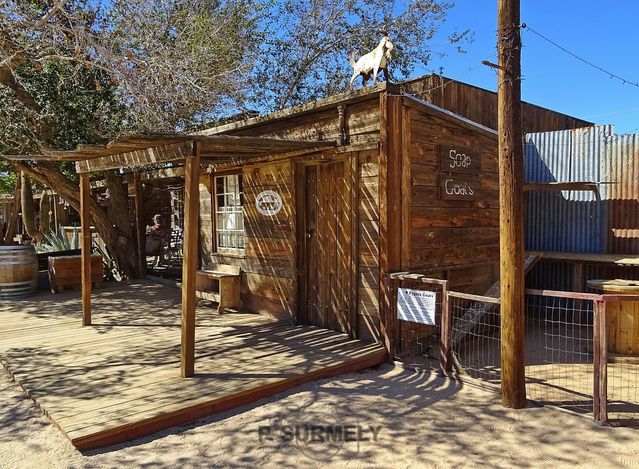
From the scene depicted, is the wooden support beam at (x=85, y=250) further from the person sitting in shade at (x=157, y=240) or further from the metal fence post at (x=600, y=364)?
the metal fence post at (x=600, y=364)

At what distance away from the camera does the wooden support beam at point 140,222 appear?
1035 centimetres

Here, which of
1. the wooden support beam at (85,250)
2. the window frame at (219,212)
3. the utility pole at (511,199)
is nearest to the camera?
the utility pole at (511,199)

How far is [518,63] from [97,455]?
429 cm

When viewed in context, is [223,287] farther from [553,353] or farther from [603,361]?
[603,361]

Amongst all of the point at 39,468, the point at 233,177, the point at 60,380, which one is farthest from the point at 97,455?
the point at 233,177

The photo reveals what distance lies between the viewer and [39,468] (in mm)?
3160

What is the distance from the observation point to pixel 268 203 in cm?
688

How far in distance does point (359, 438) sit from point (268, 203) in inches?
157

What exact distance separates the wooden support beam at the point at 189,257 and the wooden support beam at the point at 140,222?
21.2 feet

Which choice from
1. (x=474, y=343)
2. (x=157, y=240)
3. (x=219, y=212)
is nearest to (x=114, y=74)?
(x=219, y=212)

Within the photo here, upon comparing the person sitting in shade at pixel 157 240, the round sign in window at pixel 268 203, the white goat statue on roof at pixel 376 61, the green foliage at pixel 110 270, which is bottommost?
the green foliage at pixel 110 270

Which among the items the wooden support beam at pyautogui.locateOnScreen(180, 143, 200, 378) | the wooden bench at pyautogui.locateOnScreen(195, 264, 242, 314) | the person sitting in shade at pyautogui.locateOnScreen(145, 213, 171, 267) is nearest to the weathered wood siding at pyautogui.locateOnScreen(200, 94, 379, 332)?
the wooden bench at pyautogui.locateOnScreen(195, 264, 242, 314)

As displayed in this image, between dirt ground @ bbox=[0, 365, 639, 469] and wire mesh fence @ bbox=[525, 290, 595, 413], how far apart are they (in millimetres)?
463

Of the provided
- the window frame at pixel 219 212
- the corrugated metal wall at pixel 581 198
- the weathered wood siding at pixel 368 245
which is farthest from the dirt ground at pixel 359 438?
the corrugated metal wall at pixel 581 198
